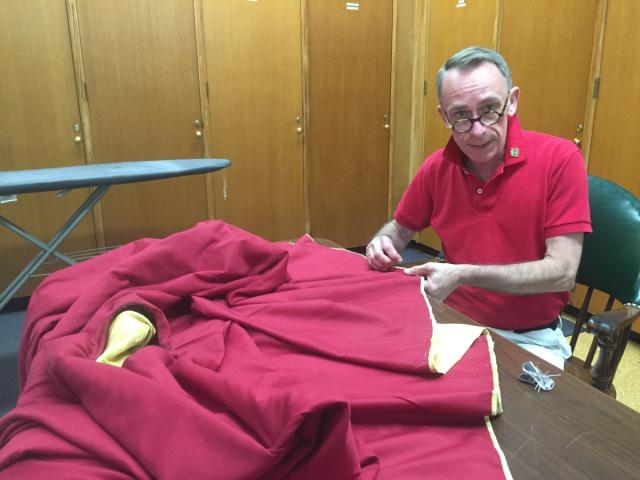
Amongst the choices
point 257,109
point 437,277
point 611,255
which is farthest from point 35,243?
point 611,255

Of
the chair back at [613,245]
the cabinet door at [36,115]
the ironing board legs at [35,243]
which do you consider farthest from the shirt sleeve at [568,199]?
the cabinet door at [36,115]

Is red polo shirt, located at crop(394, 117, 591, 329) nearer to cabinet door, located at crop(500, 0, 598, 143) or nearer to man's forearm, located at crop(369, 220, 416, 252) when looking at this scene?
man's forearm, located at crop(369, 220, 416, 252)

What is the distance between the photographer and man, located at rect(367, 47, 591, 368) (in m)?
1.33

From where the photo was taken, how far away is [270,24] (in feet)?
11.9

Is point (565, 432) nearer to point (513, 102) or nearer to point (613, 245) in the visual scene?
point (613, 245)

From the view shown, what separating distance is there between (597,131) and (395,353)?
247cm

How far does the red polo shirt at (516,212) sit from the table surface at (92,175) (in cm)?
164

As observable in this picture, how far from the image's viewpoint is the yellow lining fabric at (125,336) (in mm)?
859

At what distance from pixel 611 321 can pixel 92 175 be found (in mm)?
2324

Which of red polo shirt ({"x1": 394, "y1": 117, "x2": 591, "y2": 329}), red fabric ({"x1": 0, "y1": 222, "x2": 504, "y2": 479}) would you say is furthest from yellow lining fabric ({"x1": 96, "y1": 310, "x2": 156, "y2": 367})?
red polo shirt ({"x1": 394, "y1": 117, "x2": 591, "y2": 329})

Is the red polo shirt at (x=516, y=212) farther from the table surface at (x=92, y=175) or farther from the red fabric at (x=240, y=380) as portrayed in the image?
the table surface at (x=92, y=175)

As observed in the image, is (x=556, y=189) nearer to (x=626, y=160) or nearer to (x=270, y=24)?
(x=626, y=160)

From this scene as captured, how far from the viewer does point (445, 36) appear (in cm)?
384

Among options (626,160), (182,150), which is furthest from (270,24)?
(626,160)
